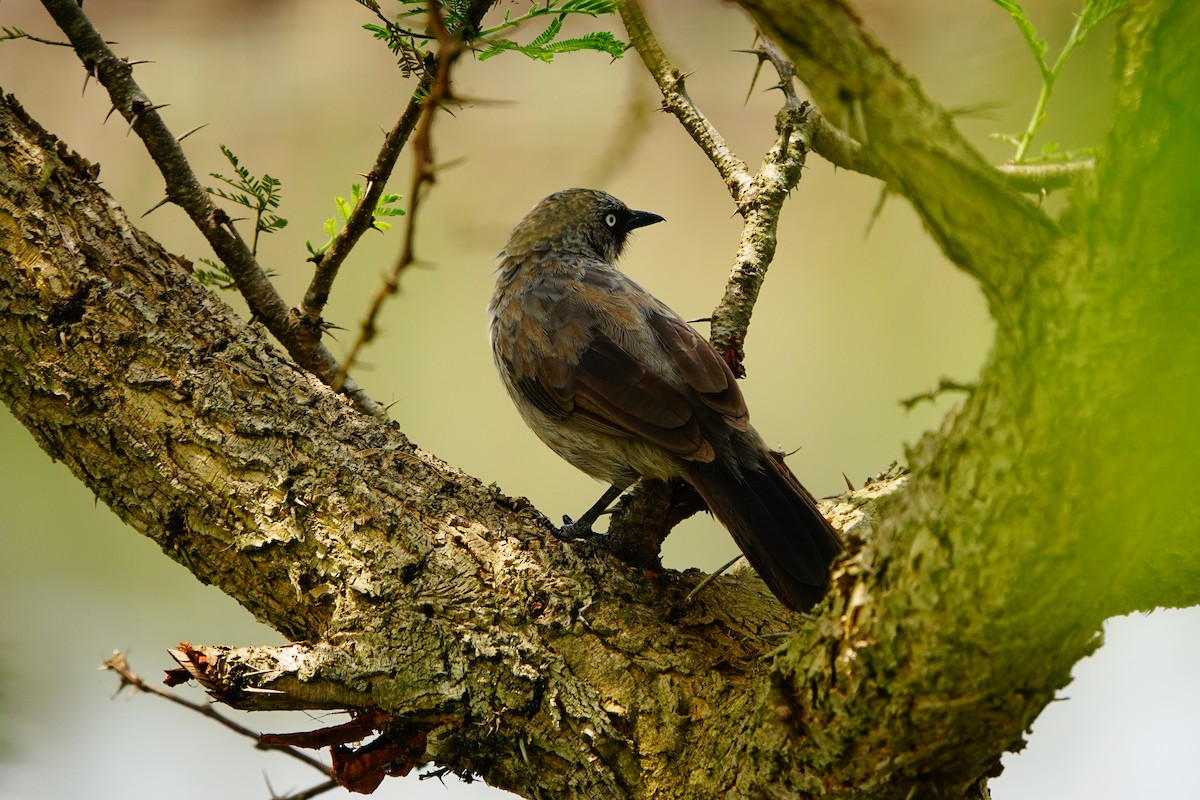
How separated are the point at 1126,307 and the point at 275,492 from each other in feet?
6.93

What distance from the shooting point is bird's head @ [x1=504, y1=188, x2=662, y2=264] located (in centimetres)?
490

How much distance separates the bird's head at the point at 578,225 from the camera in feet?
16.1

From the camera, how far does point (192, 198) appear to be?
3.34 meters

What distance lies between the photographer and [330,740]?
2.49 metres

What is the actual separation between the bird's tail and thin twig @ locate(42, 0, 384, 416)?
128cm

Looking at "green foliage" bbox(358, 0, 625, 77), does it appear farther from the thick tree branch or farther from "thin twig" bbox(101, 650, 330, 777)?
"thin twig" bbox(101, 650, 330, 777)

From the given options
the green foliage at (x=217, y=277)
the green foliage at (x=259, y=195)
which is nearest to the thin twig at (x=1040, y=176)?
the green foliage at (x=259, y=195)

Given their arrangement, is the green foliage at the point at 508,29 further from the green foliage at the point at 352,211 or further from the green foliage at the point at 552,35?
the green foliage at the point at 352,211

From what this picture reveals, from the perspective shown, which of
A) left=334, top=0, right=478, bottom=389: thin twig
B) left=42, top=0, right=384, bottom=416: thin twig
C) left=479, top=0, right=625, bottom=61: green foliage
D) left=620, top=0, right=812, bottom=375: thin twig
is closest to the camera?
left=334, top=0, right=478, bottom=389: thin twig

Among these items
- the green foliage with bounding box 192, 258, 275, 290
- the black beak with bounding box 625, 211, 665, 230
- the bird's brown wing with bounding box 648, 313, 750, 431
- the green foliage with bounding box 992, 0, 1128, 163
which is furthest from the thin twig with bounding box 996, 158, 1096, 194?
the green foliage with bounding box 192, 258, 275, 290

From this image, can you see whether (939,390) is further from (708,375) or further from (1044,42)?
(708,375)

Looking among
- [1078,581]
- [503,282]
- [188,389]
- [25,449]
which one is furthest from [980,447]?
[25,449]

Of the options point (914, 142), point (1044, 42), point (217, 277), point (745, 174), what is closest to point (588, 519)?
point (745, 174)

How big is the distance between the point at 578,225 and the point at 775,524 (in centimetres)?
235
